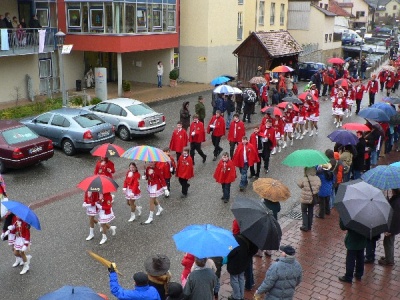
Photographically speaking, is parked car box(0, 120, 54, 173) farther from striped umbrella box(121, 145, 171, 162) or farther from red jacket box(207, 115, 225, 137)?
red jacket box(207, 115, 225, 137)

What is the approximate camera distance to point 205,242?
630 cm

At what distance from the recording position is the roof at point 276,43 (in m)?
29.0

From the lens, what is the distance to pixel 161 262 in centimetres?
635

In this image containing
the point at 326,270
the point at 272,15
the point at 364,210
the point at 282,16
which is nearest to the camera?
the point at 364,210

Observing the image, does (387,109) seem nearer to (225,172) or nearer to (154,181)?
(225,172)

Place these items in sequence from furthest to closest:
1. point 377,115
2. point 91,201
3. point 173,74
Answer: point 173,74 < point 377,115 < point 91,201

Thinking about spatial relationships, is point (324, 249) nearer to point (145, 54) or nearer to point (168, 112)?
point (168, 112)

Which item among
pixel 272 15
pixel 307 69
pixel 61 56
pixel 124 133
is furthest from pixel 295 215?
pixel 272 15

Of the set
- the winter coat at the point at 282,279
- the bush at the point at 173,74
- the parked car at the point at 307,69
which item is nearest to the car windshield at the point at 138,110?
the bush at the point at 173,74

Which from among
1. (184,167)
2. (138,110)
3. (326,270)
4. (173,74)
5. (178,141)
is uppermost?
(173,74)

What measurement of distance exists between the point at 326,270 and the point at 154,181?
4.21 m

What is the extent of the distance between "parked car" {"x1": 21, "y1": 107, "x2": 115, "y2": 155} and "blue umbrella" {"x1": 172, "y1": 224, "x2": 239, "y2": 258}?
32.2ft

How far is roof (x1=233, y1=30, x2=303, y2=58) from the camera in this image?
2903 cm

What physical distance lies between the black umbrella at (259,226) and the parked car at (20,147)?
871 centimetres
